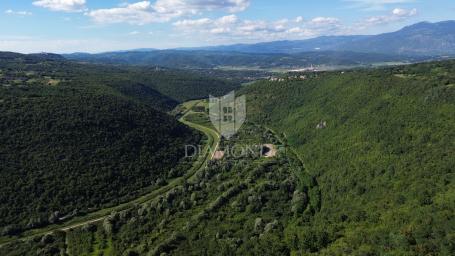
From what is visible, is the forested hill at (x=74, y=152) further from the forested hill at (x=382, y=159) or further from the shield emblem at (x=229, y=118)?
the forested hill at (x=382, y=159)

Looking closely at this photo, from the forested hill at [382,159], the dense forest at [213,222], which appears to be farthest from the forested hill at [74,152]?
the forested hill at [382,159]

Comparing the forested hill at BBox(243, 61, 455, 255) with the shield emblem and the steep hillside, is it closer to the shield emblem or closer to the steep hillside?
the shield emblem

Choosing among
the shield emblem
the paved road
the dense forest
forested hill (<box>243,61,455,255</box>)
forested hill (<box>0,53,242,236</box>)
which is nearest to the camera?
forested hill (<box>243,61,455,255</box>)

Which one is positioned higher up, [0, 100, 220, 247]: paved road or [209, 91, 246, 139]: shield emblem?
[209, 91, 246, 139]: shield emblem

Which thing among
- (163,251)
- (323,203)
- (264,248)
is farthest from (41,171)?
(323,203)

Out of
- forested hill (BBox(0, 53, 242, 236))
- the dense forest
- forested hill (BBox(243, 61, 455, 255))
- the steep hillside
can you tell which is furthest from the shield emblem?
the dense forest

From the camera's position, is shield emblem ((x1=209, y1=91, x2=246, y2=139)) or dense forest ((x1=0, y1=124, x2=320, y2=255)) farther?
shield emblem ((x1=209, y1=91, x2=246, y2=139))

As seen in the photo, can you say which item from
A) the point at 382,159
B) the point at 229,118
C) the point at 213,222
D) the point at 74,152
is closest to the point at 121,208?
the point at 213,222

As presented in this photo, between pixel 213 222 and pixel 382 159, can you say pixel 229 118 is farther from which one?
pixel 213 222
